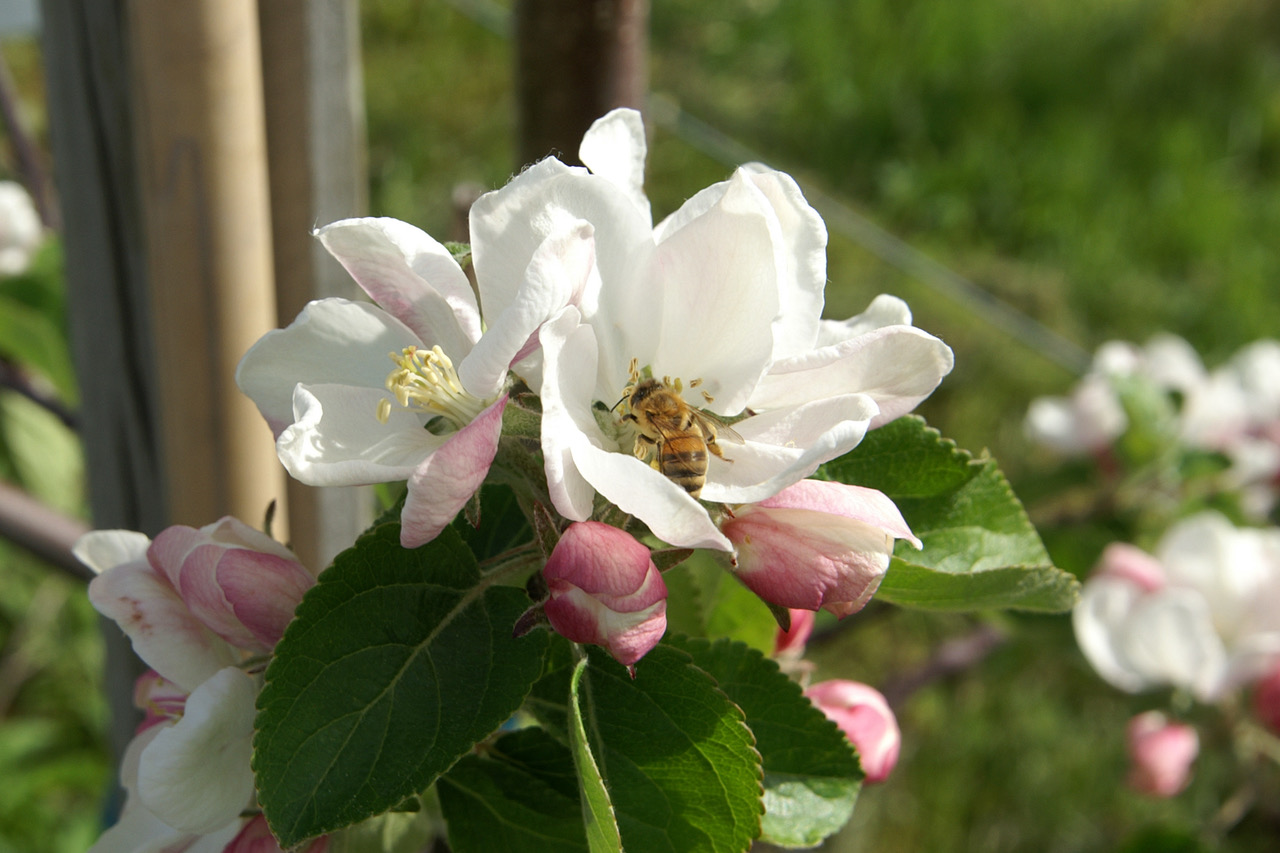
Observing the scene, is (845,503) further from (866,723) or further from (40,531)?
(40,531)

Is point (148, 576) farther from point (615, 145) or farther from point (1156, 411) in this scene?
point (1156, 411)

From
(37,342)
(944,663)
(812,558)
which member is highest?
(812,558)

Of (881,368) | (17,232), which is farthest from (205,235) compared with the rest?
(17,232)

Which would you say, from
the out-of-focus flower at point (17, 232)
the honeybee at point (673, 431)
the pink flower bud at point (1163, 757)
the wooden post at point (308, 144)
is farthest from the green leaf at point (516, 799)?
the out-of-focus flower at point (17, 232)

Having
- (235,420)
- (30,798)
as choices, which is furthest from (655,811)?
(30,798)

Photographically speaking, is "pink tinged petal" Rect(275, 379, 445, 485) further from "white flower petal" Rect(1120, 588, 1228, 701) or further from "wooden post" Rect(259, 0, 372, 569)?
"white flower petal" Rect(1120, 588, 1228, 701)
